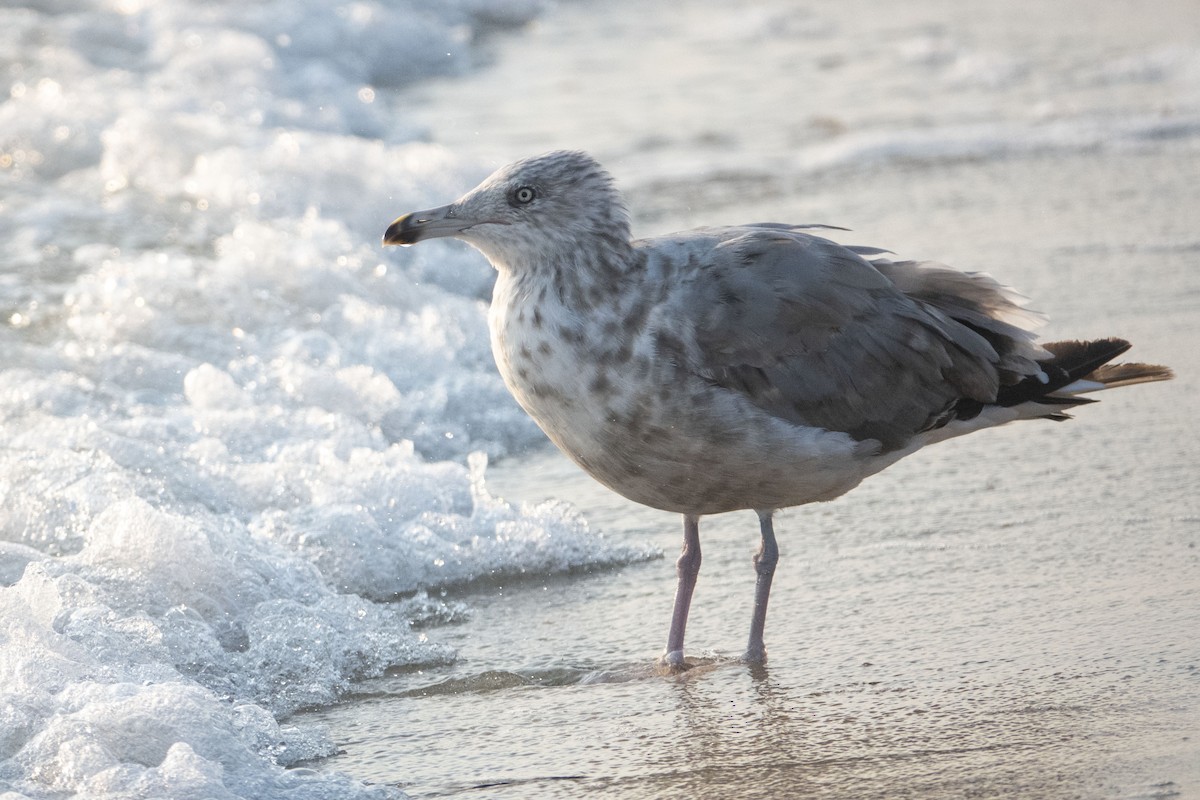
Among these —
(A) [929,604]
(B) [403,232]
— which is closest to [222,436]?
(B) [403,232]

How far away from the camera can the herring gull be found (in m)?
4.09

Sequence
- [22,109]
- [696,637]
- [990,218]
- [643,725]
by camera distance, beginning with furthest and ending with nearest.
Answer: [22,109] < [990,218] < [696,637] < [643,725]

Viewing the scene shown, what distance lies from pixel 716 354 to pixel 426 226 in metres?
0.83

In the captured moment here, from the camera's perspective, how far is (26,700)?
3.70 m

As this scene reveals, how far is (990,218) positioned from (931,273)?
360cm

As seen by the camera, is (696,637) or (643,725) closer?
(643,725)

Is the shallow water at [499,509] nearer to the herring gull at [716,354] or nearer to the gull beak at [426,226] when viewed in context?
the herring gull at [716,354]

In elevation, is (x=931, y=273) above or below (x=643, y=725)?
above

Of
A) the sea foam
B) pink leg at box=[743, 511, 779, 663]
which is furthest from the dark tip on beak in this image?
pink leg at box=[743, 511, 779, 663]

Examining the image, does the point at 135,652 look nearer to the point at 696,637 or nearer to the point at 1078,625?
the point at 696,637

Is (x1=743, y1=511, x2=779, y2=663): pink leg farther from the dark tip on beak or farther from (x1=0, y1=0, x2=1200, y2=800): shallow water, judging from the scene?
the dark tip on beak

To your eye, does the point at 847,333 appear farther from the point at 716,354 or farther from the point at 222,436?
the point at 222,436

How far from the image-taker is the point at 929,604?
178 inches

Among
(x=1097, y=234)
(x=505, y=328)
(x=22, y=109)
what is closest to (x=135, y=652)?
(x=505, y=328)
